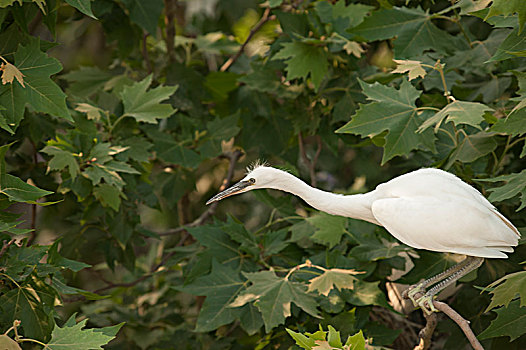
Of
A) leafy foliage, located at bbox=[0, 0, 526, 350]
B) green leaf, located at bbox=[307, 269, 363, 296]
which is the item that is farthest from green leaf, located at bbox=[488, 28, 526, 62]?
green leaf, located at bbox=[307, 269, 363, 296]

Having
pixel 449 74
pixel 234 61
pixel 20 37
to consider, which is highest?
pixel 20 37

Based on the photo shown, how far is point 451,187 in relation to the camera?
103cm

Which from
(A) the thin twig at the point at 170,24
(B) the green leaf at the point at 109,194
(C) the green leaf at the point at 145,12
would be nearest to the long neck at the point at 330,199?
(B) the green leaf at the point at 109,194

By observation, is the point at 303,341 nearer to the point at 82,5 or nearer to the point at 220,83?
the point at 82,5

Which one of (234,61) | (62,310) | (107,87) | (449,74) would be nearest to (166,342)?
(62,310)

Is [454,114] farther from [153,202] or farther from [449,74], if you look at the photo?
[153,202]

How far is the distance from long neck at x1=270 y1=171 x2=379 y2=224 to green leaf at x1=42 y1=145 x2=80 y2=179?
0.59 meters

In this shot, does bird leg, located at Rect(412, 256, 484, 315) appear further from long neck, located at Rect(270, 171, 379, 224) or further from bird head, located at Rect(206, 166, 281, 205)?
bird head, located at Rect(206, 166, 281, 205)

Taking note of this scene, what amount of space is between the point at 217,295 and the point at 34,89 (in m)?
0.66

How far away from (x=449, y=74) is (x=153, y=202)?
1.00 metres

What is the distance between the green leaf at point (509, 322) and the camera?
3.84 ft

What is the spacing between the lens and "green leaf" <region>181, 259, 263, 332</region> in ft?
4.89

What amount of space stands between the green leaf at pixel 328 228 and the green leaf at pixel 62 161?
2.06 feet

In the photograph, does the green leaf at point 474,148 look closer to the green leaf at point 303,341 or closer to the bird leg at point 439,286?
the bird leg at point 439,286
